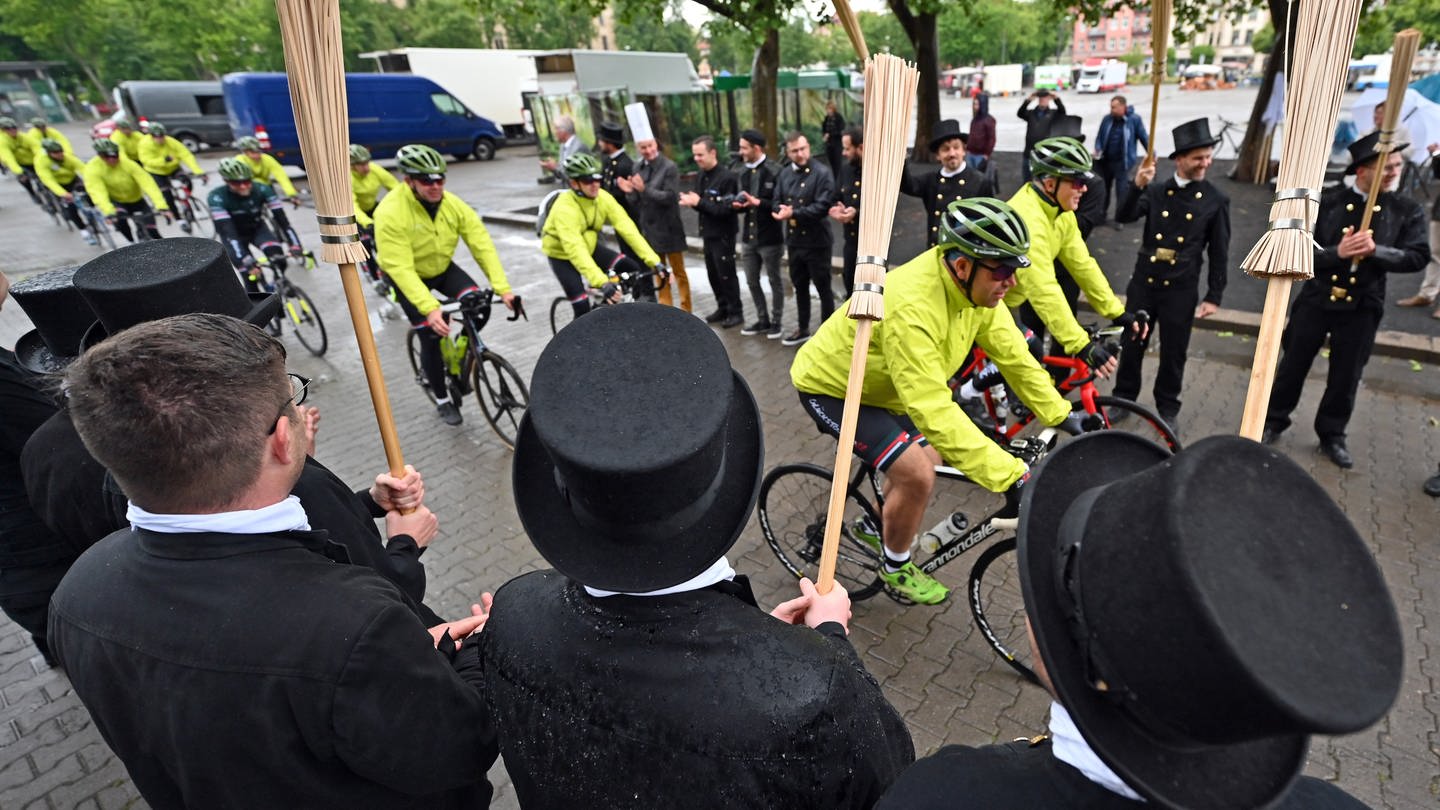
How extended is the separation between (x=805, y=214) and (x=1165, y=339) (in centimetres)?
363

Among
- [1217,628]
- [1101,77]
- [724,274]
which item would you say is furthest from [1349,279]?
[1101,77]

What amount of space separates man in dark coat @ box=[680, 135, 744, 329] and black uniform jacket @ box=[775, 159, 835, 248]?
792 millimetres

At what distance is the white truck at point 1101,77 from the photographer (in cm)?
4928

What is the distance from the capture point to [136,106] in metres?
27.5

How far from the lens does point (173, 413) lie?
4.57ft

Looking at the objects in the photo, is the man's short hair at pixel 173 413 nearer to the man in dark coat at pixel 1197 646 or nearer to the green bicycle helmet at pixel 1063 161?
the man in dark coat at pixel 1197 646

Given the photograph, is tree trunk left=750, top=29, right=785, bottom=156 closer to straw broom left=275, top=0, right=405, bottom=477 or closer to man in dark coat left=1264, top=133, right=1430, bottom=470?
man in dark coat left=1264, top=133, right=1430, bottom=470

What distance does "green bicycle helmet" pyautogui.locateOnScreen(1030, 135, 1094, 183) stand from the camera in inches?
188

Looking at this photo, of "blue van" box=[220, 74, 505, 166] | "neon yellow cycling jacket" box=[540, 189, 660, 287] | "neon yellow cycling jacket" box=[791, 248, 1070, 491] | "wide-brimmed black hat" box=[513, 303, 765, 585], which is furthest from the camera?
"blue van" box=[220, 74, 505, 166]

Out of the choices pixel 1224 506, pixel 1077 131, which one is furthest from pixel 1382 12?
pixel 1224 506

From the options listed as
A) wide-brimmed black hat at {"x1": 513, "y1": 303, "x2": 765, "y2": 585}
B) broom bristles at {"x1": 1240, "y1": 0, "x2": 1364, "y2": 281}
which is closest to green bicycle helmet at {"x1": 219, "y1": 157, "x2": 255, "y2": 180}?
wide-brimmed black hat at {"x1": 513, "y1": 303, "x2": 765, "y2": 585}

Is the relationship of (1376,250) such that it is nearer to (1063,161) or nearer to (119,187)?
(1063,161)

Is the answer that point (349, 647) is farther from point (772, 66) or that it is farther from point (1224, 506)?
point (772, 66)

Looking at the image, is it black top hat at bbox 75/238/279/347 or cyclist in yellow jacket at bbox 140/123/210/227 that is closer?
black top hat at bbox 75/238/279/347
